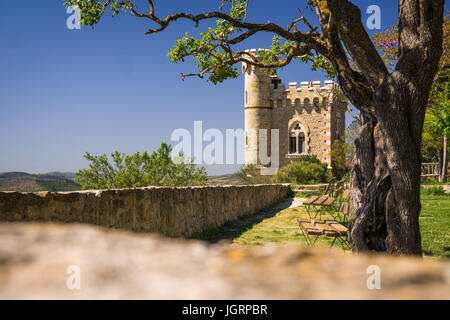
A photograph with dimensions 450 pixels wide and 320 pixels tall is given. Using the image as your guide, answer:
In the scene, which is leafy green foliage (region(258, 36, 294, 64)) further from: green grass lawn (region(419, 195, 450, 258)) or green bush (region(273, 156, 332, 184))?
green bush (region(273, 156, 332, 184))

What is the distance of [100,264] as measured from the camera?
4.10 feet

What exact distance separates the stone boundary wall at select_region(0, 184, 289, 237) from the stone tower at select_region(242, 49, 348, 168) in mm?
21251

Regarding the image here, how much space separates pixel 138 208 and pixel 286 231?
4.18m

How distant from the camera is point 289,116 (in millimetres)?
32125

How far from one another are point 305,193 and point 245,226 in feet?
30.3

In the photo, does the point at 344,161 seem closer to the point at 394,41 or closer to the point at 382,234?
the point at 394,41

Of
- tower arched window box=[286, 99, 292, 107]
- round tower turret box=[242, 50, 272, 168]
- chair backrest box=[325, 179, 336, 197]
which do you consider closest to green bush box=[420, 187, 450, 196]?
chair backrest box=[325, 179, 336, 197]

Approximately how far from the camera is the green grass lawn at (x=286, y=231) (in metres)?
6.53

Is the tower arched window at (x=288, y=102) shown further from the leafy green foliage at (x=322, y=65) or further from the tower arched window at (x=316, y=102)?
the leafy green foliage at (x=322, y=65)

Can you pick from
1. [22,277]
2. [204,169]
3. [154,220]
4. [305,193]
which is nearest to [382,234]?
[154,220]

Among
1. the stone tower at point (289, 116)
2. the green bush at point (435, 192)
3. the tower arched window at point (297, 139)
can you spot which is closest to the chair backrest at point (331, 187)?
the green bush at point (435, 192)

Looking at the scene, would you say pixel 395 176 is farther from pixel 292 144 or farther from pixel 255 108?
pixel 292 144

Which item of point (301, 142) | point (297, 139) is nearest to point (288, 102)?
point (297, 139)

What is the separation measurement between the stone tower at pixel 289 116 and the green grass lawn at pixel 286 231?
65.8 ft
